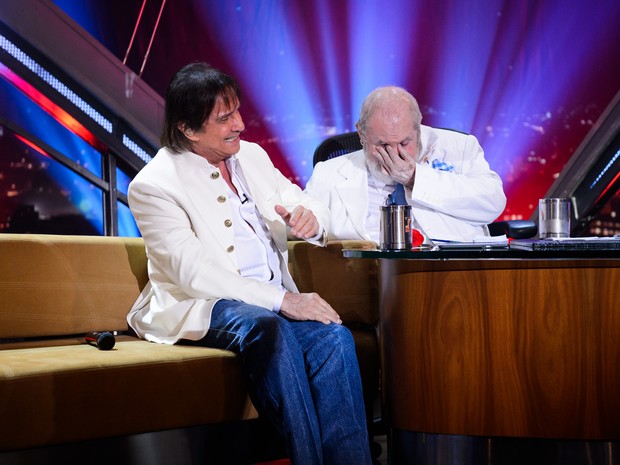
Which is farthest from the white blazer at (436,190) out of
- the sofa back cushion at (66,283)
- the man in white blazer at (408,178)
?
the sofa back cushion at (66,283)

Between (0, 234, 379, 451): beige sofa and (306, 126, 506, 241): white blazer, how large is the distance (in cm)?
38

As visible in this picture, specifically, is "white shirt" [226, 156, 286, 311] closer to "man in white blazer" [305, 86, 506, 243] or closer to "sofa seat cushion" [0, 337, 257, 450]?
"sofa seat cushion" [0, 337, 257, 450]

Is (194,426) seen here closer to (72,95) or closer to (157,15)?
(72,95)

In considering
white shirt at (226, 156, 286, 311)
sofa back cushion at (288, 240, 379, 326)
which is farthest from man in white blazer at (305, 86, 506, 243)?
white shirt at (226, 156, 286, 311)

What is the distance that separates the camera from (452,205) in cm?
286

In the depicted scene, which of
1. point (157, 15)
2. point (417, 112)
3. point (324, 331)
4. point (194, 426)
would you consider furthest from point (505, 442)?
point (157, 15)

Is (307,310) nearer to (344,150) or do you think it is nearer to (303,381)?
(303,381)

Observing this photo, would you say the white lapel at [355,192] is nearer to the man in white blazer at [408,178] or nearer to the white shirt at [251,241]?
the man in white blazer at [408,178]

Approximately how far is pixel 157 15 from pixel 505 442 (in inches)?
133

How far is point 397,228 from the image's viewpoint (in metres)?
2.06

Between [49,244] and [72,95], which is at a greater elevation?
[72,95]

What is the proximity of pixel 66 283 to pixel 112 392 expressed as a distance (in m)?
0.58

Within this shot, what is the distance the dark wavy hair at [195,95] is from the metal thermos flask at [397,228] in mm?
671

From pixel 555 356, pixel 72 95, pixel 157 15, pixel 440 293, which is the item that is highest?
pixel 157 15
